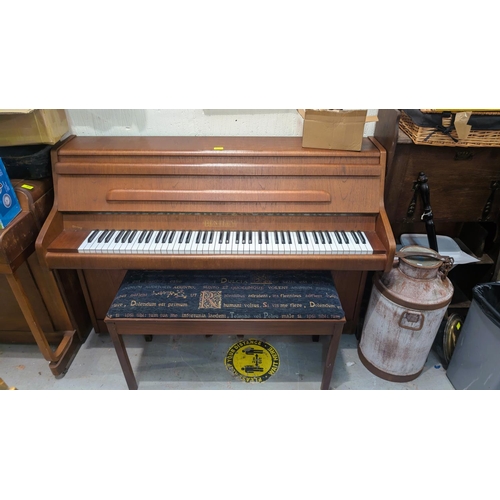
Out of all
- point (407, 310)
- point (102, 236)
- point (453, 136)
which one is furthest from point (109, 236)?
point (453, 136)

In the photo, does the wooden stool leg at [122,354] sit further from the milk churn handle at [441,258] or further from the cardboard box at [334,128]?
the milk churn handle at [441,258]

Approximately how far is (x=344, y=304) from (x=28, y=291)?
1.89m

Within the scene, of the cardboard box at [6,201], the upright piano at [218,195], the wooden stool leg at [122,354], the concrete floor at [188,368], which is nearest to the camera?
the cardboard box at [6,201]

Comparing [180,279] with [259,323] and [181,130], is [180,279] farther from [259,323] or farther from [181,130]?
[181,130]

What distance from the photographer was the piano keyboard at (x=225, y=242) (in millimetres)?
1789

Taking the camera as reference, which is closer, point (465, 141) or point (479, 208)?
point (465, 141)

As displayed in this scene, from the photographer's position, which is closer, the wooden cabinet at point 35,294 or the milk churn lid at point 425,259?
the wooden cabinet at point 35,294

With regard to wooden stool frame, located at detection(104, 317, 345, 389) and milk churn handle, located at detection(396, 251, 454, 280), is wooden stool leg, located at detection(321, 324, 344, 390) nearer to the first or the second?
wooden stool frame, located at detection(104, 317, 345, 389)

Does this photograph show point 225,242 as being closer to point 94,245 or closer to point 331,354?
point 94,245

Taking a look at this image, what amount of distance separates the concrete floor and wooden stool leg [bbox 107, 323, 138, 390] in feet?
0.40

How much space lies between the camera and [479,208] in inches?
82.1

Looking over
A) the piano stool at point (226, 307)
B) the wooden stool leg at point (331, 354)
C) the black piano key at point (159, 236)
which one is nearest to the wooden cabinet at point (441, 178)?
the piano stool at point (226, 307)

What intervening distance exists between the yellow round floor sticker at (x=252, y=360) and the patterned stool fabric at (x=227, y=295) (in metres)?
0.61

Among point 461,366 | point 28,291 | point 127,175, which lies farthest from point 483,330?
point 28,291
